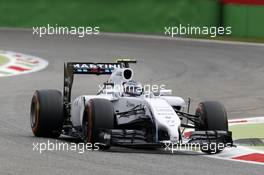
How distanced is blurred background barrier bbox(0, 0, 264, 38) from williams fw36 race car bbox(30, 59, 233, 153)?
23.6 meters

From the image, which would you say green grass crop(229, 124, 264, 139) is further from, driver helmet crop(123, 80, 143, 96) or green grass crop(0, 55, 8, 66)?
green grass crop(0, 55, 8, 66)

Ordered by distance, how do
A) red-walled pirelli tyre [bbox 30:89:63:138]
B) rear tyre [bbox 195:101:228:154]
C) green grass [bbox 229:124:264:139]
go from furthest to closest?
green grass [bbox 229:124:264:139], red-walled pirelli tyre [bbox 30:89:63:138], rear tyre [bbox 195:101:228:154]

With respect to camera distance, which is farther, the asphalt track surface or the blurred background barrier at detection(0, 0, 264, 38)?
the blurred background barrier at detection(0, 0, 264, 38)

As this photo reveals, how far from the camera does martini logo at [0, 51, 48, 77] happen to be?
2603 cm

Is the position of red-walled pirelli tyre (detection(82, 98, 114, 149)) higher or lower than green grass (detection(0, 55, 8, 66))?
lower

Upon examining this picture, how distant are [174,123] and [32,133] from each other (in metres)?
3.11

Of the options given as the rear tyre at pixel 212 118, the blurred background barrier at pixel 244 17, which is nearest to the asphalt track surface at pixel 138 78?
the rear tyre at pixel 212 118

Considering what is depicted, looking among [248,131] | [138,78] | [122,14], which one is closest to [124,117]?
[248,131]

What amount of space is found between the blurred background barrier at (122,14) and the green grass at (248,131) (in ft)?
71.5

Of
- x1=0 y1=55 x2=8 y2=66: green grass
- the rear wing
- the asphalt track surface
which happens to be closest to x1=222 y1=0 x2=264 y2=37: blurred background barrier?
the asphalt track surface

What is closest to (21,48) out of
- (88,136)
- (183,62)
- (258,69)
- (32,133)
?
(183,62)

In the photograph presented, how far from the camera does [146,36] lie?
125 feet

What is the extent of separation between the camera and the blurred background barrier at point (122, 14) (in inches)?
1511

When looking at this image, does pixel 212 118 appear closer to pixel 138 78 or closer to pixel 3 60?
pixel 138 78
